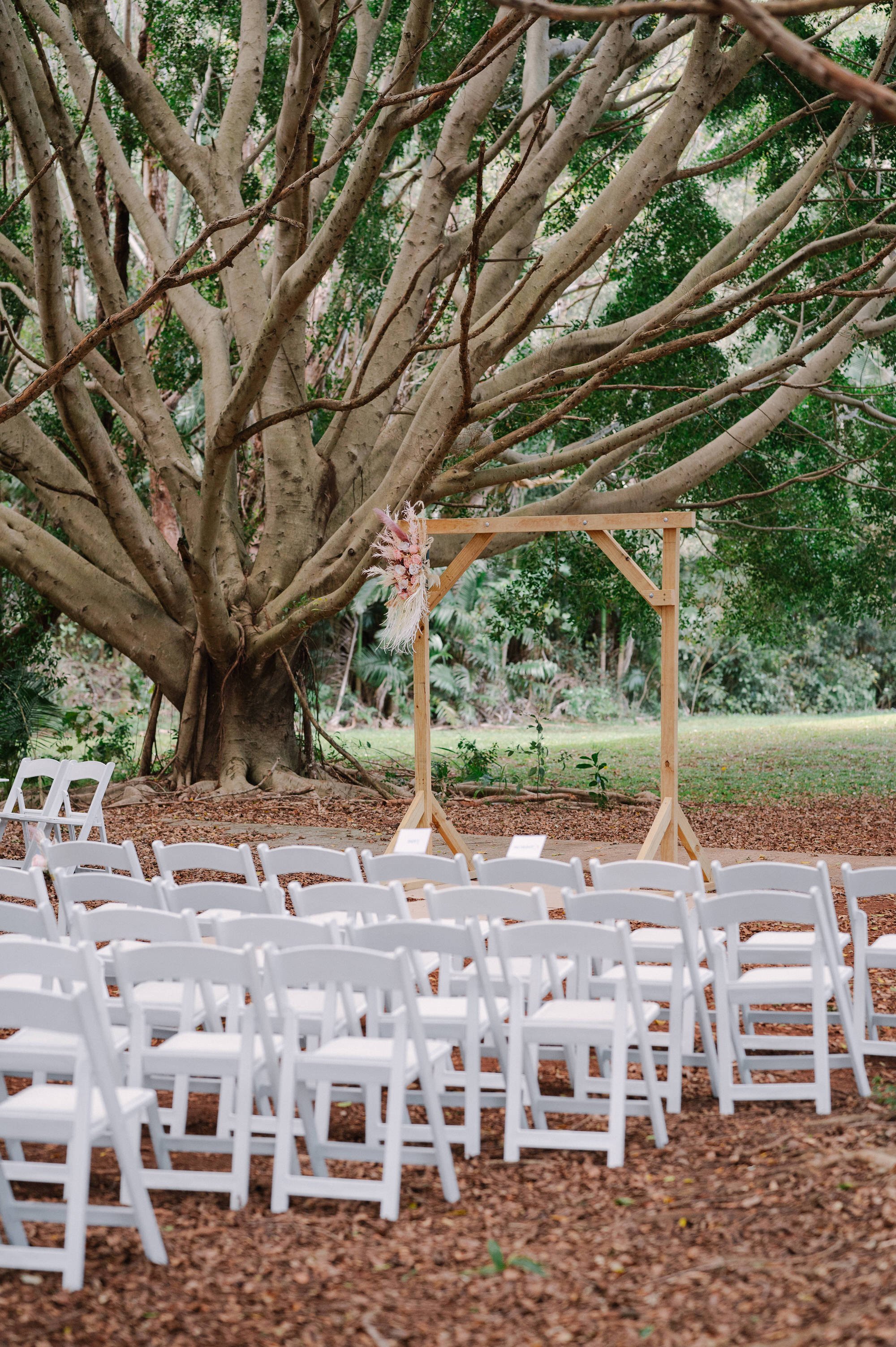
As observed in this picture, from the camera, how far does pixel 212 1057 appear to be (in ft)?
13.2

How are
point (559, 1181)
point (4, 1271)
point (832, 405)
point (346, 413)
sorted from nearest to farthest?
point (4, 1271) < point (559, 1181) < point (346, 413) < point (832, 405)

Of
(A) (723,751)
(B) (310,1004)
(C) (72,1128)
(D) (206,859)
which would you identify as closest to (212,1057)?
(C) (72,1128)

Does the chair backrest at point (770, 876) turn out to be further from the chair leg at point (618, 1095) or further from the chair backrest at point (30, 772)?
the chair backrest at point (30, 772)

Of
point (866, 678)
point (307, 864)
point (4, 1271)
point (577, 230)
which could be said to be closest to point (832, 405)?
point (577, 230)

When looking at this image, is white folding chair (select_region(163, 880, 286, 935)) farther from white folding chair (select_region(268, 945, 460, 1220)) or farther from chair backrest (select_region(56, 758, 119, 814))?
chair backrest (select_region(56, 758, 119, 814))

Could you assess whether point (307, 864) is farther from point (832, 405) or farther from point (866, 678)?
point (866, 678)

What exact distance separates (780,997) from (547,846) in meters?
6.04

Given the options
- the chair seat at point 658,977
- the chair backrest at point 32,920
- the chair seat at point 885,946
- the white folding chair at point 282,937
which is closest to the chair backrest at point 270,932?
the white folding chair at point 282,937

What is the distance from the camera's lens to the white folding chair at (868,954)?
5164 mm

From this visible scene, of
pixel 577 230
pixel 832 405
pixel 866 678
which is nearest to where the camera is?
pixel 577 230

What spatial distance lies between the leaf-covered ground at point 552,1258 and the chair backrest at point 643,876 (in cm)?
92

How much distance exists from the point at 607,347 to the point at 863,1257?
9647mm

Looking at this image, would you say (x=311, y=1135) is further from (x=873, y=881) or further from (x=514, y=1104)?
(x=873, y=881)

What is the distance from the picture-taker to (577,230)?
10898 mm
